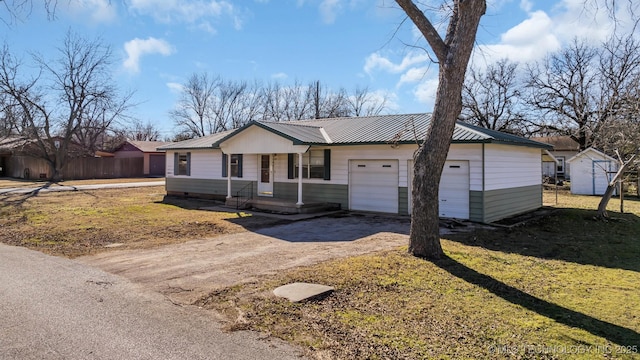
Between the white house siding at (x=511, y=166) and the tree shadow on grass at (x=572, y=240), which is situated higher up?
the white house siding at (x=511, y=166)

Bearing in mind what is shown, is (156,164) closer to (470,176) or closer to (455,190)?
(455,190)

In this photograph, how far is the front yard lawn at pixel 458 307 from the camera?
13.5 ft

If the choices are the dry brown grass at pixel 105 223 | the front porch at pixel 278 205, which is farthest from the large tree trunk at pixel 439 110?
the front porch at pixel 278 205

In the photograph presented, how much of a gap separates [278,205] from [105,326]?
11.2 metres

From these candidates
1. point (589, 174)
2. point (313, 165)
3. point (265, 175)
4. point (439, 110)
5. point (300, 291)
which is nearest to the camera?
point (300, 291)

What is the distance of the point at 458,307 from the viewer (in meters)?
5.25

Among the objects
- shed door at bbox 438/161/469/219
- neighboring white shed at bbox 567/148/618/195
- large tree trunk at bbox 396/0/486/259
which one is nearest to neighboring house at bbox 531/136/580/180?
neighboring white shed at bbox 567/148/618/195

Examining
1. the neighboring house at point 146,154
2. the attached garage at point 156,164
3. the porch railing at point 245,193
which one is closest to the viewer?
the porch railing at point 245,193

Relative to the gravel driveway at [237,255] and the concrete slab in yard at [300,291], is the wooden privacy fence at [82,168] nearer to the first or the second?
the gravel driveway at [237,255]

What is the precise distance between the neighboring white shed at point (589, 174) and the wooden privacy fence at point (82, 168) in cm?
3847

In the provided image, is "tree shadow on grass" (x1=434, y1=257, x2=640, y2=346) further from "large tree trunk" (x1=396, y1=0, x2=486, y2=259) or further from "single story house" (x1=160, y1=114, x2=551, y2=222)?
"single story house" (x1=160, y1=114, x2=551, y2=222)

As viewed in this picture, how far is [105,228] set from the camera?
38.5 ft

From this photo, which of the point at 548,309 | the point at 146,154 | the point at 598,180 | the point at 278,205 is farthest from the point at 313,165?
the point at 146,154

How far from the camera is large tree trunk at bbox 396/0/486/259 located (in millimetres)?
7512
